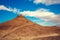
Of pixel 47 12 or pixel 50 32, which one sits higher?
pixel 47 12

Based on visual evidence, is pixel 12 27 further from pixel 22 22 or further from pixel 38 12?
pixel 38 12

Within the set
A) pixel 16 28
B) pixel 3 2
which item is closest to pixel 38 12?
pixel 16 28

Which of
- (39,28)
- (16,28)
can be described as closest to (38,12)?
(39,28)

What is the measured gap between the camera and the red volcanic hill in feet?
11.2

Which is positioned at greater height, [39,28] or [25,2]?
[25,2]

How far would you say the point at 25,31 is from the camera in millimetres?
3480

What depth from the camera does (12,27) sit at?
3.52 metres

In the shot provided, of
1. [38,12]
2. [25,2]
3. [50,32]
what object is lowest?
[50,32]

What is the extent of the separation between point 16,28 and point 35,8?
599 mm

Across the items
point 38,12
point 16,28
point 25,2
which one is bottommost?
point 16,28

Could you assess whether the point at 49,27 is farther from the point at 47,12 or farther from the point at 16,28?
the point at 16,28

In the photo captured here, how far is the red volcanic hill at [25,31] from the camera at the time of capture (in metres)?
3.42

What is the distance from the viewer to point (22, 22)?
3502 millimetres

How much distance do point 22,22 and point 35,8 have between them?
42cm
